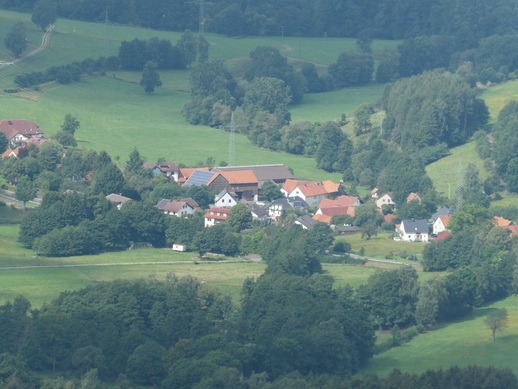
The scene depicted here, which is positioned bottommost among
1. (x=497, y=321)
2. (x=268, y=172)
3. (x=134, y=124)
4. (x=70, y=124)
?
(x=497, y=321)

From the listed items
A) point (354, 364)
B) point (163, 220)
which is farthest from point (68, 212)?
point (354, 364)

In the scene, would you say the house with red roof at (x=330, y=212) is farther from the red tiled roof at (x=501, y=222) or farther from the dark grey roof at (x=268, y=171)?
the dark grey roof at (x=268, y=171)

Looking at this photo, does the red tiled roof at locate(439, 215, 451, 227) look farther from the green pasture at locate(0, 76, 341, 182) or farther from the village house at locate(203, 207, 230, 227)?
the green pasture at locate(0, 76, 341, 182)

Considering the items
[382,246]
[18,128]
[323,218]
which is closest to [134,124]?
[18,128]

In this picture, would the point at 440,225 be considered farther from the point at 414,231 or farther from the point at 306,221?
the point at 306,221

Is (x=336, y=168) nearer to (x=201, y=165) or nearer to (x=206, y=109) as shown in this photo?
(x=201, y=165)

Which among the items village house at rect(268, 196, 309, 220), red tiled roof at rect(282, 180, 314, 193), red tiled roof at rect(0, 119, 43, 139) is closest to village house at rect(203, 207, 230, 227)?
village house at rect(268, 196, 309, 220)

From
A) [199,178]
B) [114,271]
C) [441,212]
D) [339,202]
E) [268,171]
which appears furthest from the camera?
[268,171]
